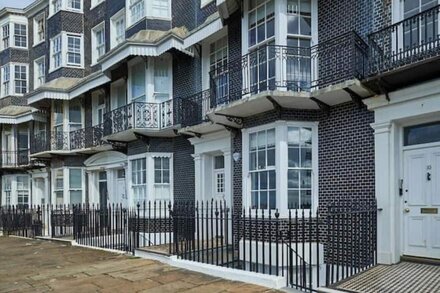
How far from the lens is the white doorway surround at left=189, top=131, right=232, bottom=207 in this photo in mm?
14773

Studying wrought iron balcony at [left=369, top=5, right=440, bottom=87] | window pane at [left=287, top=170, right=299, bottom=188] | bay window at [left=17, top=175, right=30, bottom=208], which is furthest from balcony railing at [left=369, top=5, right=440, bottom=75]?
bay window at [left=17, top=175, right=30, bottom=208]

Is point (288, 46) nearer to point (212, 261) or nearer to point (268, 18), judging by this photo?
point (268, 18)

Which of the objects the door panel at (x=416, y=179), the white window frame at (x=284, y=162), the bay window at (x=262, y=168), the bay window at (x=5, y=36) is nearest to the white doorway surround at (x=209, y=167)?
the bay window at (x=262, y=168)

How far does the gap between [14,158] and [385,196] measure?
25.6 metres

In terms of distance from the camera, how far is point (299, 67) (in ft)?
37.1

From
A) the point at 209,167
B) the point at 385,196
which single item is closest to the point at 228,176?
the point at 209,167

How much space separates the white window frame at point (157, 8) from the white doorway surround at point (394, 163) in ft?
33.3

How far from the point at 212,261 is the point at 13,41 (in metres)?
25.0

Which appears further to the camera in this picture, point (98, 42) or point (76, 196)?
point (76, 196)

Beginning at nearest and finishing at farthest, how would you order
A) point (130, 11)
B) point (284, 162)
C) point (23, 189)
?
point (284, 162), point (130, 11), point (23, 189)

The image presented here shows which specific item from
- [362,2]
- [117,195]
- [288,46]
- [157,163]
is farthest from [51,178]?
[362,2]

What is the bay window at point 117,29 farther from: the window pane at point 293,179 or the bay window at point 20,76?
the window pane at point 293,179

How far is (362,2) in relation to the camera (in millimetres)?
10297

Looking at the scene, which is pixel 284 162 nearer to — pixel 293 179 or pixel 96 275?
pixel 293 179
